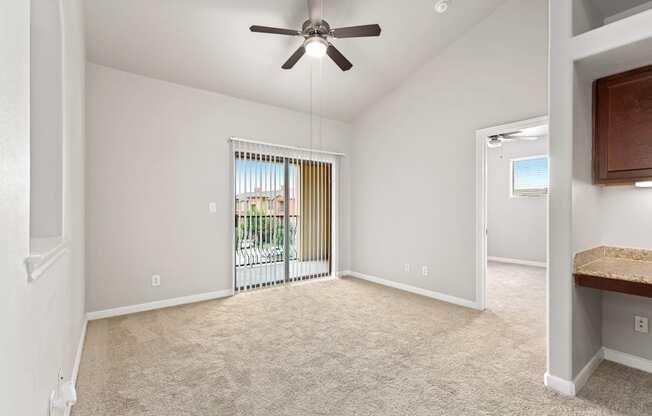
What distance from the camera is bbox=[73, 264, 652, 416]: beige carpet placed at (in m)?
1.97

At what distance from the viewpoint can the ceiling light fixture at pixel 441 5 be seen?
132 inches

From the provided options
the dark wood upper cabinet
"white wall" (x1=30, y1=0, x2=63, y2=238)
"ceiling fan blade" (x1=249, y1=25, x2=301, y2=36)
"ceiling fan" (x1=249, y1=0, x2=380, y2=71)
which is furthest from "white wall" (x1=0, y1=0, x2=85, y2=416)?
the dark wood upper cabinet

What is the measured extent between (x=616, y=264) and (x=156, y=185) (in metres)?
4.44

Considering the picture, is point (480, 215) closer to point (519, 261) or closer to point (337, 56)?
point (337, 56)

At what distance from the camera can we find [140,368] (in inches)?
94.6

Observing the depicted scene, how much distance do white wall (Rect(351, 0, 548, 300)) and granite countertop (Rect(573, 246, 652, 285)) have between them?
140cm

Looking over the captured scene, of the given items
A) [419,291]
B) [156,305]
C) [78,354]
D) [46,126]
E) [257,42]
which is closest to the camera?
[46,126]

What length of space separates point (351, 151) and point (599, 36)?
3797mm

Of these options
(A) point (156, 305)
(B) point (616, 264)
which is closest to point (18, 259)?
(A) point (156, 305)

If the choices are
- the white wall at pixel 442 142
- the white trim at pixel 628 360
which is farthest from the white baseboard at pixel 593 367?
the white wall at pixel 442 142

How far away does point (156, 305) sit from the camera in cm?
375

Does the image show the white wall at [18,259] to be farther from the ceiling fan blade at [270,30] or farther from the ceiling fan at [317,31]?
the ceiling fan at [317,31]

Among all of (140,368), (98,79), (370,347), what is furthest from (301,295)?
(98,79)

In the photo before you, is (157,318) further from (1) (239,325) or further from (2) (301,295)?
(2) (301,295)
